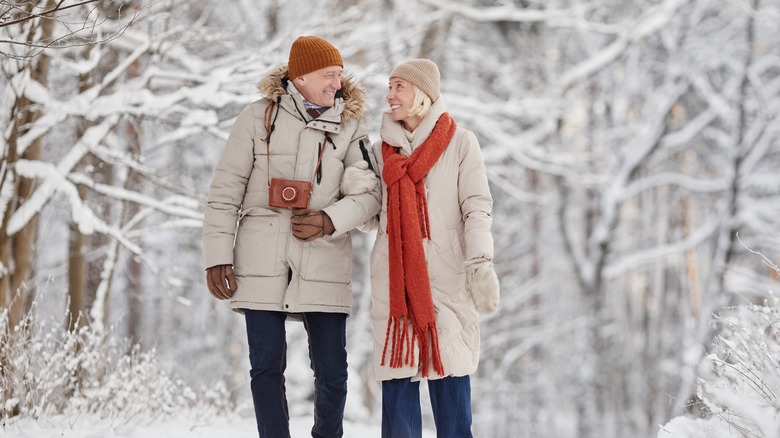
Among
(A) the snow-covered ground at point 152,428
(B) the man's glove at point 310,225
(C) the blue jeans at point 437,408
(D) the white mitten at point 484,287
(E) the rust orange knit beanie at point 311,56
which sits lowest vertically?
(A) the snow-covered ground at point 152,428

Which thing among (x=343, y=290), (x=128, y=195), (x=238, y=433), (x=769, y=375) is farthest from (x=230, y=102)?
(x=769, y=375)

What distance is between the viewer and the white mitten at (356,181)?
148 inches

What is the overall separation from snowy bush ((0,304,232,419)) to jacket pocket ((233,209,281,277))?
58.0 inches

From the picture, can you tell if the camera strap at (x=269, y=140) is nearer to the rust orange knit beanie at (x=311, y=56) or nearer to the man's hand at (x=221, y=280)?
the rust orange knit beanie at (x=311, y=56)

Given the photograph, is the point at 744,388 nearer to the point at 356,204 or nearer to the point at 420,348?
the point at 420,348

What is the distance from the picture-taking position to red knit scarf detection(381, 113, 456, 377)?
11.8 feet

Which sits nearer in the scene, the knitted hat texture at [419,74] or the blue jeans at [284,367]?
the blue jeans at [284,367]

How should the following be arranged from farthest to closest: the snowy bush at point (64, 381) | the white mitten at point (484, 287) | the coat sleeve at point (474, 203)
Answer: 1. the snowy bush at point (64, 381)
2. the coat sleeve at point (474, 203)
3. the white mitten at point (484, 287)

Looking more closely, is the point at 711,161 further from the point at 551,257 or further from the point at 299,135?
the point at 299,135

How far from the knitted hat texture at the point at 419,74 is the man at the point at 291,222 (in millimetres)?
274

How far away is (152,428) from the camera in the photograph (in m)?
4.97

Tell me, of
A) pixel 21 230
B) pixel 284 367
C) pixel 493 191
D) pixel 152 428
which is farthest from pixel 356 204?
pixel 493 191

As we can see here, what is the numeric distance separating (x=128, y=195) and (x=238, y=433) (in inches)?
75.0

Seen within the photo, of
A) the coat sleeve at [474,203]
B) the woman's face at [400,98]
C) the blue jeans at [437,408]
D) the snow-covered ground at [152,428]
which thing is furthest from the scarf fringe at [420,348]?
the snow-covered ground at [152,428]
